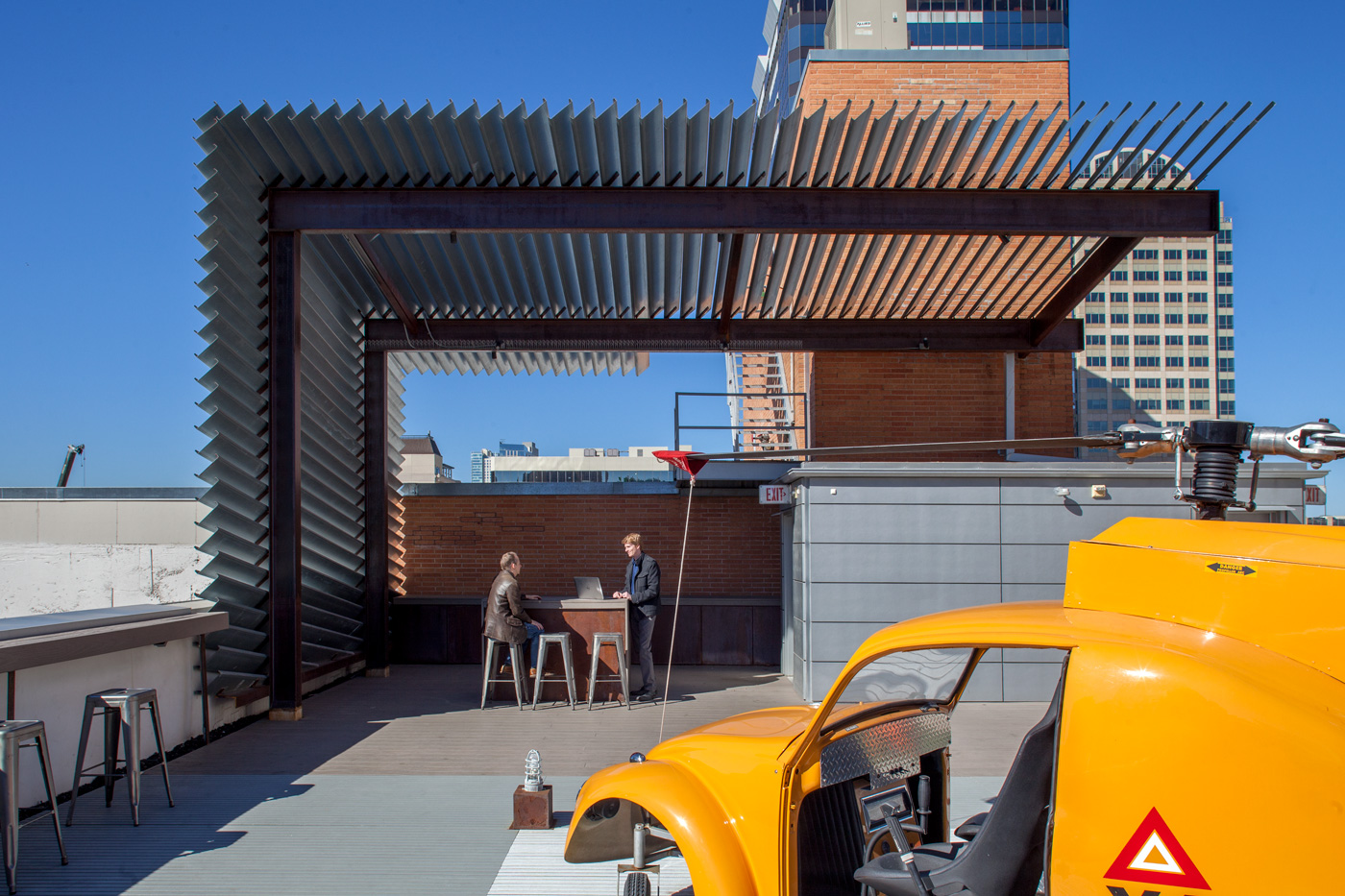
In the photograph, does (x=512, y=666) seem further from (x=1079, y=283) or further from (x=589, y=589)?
(x=1079, y=283)

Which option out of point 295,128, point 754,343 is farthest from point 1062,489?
point 295,128

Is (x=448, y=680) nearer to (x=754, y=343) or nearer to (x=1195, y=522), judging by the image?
(x=754, y=343)

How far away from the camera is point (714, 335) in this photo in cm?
1229

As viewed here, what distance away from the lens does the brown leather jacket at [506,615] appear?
31.0ft

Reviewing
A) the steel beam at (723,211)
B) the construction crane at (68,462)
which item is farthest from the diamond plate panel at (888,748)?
the construction crane at (68,462)

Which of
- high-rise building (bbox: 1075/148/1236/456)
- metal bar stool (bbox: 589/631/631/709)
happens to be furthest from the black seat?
high-rise building (bbox: 1075/148/1236/456)

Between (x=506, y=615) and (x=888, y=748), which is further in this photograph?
(x=506, y=615)

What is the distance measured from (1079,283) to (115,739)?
11200 millimetres

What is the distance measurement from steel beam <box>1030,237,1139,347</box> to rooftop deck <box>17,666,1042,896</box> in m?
5.36

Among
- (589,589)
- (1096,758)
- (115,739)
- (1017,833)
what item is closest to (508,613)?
(589,589)

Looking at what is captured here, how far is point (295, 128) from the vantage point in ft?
26.1

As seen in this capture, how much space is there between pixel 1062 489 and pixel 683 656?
238 inches

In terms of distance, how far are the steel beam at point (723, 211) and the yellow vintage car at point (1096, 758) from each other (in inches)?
230

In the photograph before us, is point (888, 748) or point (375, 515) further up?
point (375, 515)
